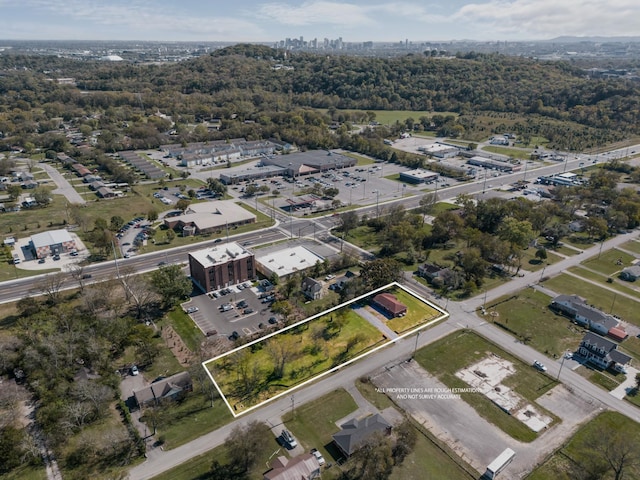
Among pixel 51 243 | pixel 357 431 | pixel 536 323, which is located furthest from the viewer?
pixel 51 243

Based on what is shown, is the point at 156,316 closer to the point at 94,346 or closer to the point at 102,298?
the point at 102,298

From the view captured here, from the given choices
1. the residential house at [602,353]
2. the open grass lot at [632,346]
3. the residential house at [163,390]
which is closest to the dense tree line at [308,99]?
the open grass lot at [632,346]

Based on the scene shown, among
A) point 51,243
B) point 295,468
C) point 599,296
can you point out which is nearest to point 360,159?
point 599,296

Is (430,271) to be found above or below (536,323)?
above

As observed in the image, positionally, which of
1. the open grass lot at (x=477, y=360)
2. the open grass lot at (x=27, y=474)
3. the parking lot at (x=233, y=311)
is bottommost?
the parking lot at (x=233, y=311)

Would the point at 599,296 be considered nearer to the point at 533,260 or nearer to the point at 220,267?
the point at 533,260

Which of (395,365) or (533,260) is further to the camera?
(533,260)

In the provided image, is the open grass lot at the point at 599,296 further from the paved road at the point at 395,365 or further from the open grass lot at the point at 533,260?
the paved road at the point at 395,365

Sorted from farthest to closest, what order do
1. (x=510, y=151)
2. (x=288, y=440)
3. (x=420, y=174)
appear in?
(x=510, y=151)
(x=420, y=174)
(x=288, y=440)
